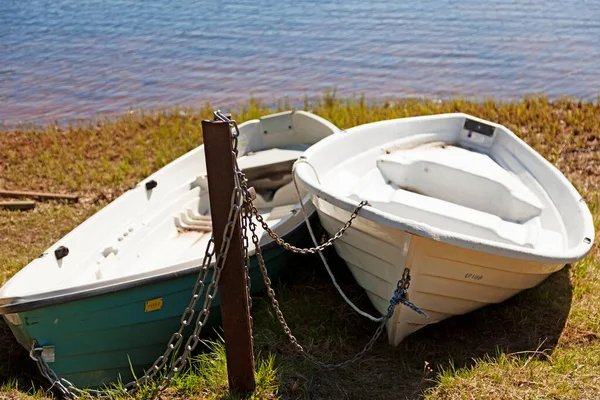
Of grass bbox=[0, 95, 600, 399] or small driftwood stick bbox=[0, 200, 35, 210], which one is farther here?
small driftwood stick bbox=[0, 200, 35, 210]

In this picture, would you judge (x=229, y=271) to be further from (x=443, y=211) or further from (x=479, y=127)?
(x=479, y=127)

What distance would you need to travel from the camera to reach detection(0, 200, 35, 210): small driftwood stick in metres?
7.00

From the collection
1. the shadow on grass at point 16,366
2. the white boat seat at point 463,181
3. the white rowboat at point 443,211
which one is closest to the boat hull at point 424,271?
the white rowboat at point 443,211

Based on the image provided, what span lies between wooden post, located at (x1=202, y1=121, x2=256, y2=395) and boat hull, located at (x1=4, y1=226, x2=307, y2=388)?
82 centimetres

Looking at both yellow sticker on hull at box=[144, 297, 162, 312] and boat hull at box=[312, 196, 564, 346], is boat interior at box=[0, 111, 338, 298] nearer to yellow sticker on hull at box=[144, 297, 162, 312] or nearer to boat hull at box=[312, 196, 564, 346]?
yellow sticker on hull at box=[144, 297, 162, 312]

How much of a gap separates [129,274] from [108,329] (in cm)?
40

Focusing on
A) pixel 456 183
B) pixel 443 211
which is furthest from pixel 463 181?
pixel 443 211

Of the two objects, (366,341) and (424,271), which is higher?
(424,271)

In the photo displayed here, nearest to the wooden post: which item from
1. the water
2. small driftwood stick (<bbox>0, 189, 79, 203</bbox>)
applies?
small driftwood stick (<bbox>0, 189, 79, 203</bbox>)

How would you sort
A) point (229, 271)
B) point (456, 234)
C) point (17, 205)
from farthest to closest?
point (17, 205), point (456, 234), point (229, 271)

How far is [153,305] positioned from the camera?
4.57 metres

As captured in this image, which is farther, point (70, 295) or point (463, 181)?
point (463, 181)

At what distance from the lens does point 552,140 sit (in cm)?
784

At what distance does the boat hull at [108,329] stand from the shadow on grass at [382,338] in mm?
668
